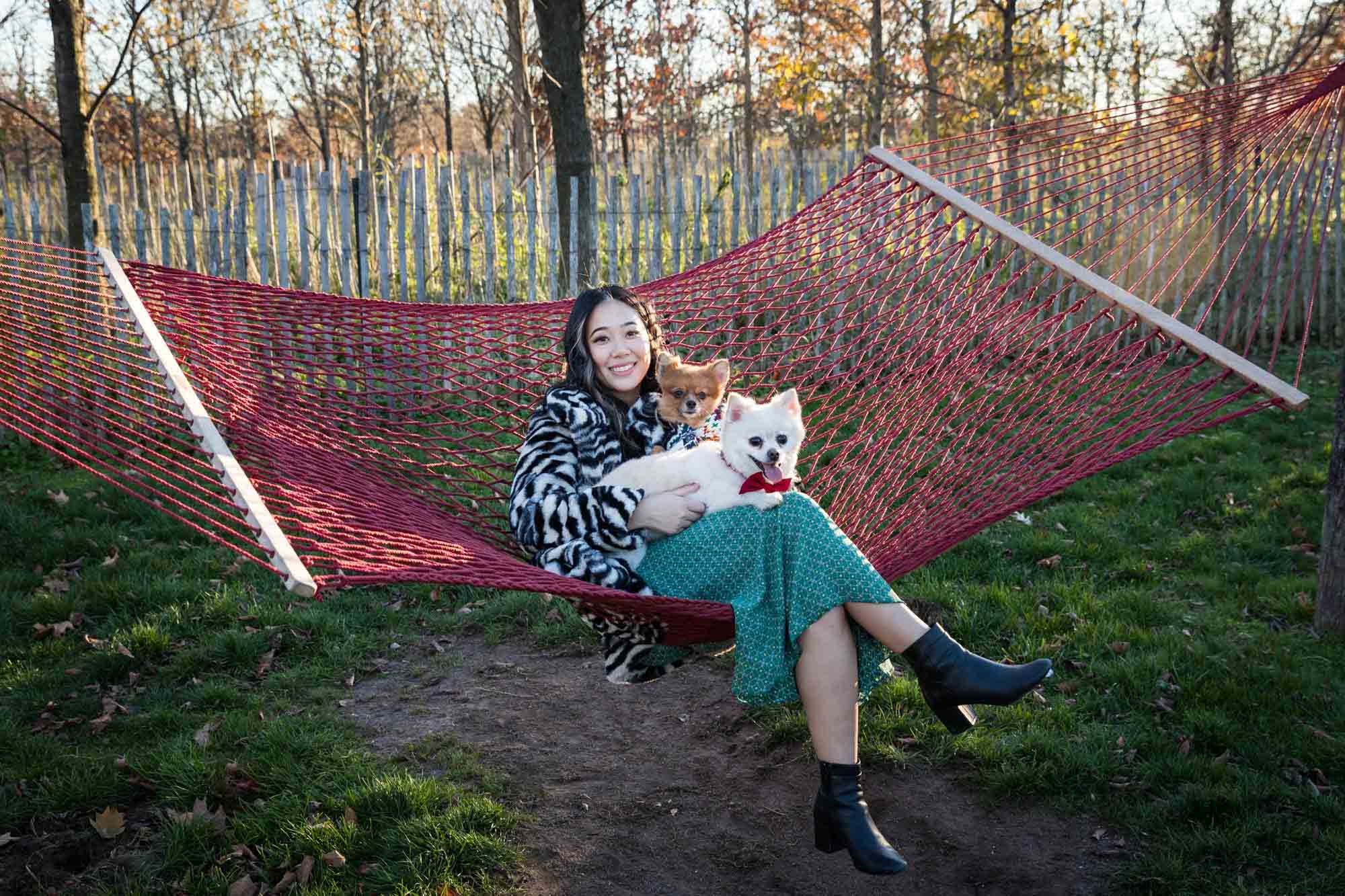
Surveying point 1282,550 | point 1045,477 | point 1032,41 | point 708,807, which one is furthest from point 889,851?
point 1032,41

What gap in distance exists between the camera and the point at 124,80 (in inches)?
491

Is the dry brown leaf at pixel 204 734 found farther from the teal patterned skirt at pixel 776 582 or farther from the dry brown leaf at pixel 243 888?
the teal patterned skirt at pixel 776 582

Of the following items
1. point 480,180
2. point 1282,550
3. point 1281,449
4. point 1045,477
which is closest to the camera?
point 1045,477

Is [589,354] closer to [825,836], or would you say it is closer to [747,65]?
[825,836]

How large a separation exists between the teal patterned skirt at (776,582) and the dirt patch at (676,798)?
0.45m

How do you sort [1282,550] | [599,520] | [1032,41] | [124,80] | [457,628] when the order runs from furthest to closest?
1. [124,80]
2. [1032,41]
3. [1282,550]
4. [457,628]
5. [599,520]

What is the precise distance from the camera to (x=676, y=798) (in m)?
2.35

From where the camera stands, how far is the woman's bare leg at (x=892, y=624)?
5.97 ft

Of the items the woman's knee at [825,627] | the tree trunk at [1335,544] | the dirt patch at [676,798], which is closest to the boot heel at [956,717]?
the woman's knee at [825,627]

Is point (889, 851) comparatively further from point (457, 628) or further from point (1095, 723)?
point (457, 628)

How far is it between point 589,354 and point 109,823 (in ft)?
4.81

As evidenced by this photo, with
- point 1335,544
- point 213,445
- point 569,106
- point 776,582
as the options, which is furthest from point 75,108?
point 1335,544

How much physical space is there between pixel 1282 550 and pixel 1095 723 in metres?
1.58

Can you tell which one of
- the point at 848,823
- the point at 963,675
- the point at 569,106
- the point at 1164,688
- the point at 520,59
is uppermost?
the point at 520,59
